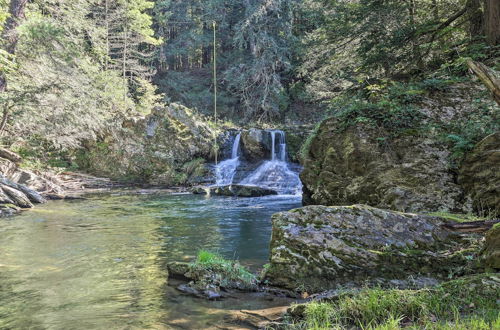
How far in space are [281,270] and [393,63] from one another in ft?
28.0

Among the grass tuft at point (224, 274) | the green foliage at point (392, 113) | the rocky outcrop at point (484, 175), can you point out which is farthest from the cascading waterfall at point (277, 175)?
the grass tuft at point (224, 274)

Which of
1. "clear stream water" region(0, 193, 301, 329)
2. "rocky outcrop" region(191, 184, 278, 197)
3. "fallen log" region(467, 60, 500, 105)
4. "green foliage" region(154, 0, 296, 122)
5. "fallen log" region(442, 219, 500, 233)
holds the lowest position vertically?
"clear stream water" region(0, 193, 301, 329)

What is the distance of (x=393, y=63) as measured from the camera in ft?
36.6

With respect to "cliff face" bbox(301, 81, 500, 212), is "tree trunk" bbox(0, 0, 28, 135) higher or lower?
higher

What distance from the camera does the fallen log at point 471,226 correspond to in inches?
187

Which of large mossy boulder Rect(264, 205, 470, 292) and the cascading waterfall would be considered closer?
large mossy boulder Rect(264, 205, 470, 292)

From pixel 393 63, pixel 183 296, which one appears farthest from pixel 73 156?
pixel 183 296

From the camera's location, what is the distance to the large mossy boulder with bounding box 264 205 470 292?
4.53 meters

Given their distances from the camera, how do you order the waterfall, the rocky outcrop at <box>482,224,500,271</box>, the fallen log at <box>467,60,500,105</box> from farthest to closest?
the waterfall → the fallen log at <box>467,60,500,105</box> → the rocky outcrop at <box>482,224,500,271</box>

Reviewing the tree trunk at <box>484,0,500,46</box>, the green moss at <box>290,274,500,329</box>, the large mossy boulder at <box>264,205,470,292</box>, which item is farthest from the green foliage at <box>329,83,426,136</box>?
the green moss at <box>290,274,500,329</box>

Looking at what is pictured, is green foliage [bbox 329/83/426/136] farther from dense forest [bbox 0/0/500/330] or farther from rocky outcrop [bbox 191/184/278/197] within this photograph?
Answer: rocky outcrop [bbox 191/184/278/197]

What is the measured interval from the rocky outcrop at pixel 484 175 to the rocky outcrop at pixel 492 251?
9.10 feet

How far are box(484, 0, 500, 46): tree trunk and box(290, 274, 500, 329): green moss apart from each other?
8.13 metres

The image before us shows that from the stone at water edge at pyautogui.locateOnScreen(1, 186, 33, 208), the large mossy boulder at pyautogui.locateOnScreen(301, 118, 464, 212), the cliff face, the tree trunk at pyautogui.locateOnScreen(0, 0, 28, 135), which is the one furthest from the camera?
the tree trunk at pyautogui.locateOnScreen(0, 0, 28, 135)
